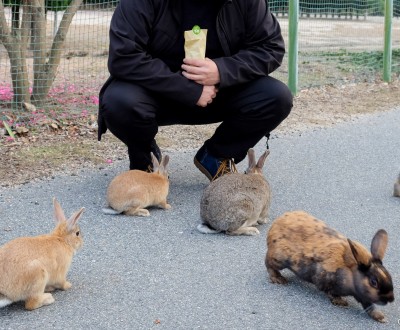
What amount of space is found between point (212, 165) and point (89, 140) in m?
1.70

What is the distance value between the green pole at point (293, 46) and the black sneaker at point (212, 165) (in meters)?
4.01

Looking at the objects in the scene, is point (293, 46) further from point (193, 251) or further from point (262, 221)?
point (193, 251)

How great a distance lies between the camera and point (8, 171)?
5949 millimetres

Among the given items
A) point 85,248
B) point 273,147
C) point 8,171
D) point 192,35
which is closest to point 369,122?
point 273,147

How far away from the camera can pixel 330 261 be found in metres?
3.69

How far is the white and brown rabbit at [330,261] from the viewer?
3506 millimetres

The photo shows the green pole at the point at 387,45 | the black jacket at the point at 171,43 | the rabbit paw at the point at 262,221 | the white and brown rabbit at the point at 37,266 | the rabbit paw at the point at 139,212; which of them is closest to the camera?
the white and brown rabbit at the point at 37,266

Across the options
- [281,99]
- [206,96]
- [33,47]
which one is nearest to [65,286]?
[206,96]

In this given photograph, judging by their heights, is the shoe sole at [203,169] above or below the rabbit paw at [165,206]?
above

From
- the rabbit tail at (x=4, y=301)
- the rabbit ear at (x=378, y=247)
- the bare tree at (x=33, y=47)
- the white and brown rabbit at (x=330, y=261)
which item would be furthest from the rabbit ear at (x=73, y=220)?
the bare tree at (x=33, y=47)

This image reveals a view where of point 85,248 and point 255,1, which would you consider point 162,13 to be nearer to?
point 255,1

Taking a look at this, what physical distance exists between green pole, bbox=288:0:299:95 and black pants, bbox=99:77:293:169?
159 inches

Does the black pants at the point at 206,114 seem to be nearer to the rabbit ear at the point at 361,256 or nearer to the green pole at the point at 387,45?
the rabbit ear at the point at 361,256

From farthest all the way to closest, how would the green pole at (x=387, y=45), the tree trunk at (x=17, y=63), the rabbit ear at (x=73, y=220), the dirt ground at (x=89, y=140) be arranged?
1. the green pole at (x=387, y=45)
2. the tree trunk at (x=17, y=63)
3. the dirt ground at (x=89, y=140)
4. the rabbit ear at (x=73, y=220)
